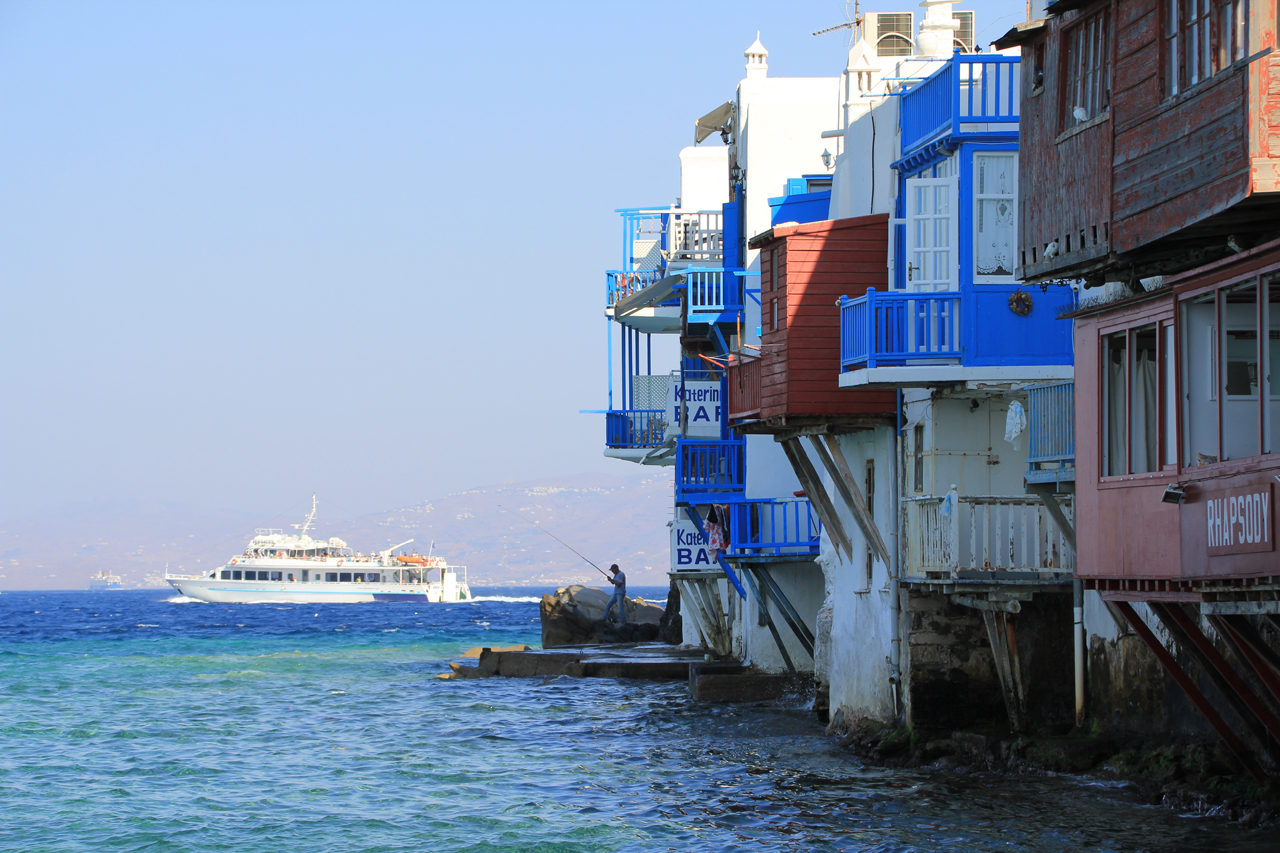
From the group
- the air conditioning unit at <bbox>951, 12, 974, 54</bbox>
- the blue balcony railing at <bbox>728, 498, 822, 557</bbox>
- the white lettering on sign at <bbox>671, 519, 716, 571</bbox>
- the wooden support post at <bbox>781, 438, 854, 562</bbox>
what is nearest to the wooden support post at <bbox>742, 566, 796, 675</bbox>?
the blue balcony railing at <bbox>728, 498, 822, 557</bbox>

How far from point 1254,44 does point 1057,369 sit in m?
7.09

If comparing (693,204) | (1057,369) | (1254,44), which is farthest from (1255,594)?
(693,204)

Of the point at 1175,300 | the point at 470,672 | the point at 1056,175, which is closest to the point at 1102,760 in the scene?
the point at 1175,300

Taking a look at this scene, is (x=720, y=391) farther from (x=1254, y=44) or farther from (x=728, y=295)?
(x=1254, y=44)

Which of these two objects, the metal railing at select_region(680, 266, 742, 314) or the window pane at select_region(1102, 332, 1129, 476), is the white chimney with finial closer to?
the metal railing at select_region(680, 266, 742, 314)

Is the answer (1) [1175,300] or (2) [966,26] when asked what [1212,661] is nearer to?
(1) [1175,300]

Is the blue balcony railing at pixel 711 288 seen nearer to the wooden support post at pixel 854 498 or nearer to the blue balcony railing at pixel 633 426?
the blue balcony railing at pixel 633 426

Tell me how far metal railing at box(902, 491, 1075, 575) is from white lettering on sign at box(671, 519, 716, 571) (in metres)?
16.9

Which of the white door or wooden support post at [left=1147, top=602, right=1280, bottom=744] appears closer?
wooden support post at [left=1147, top=602, right=1280, bottom=744]

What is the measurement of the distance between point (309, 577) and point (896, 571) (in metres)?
139

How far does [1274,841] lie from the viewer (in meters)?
14.2

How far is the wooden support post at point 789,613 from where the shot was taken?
3020 cm

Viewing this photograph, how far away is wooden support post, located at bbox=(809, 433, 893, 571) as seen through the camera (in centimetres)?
2125

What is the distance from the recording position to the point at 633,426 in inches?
1499
